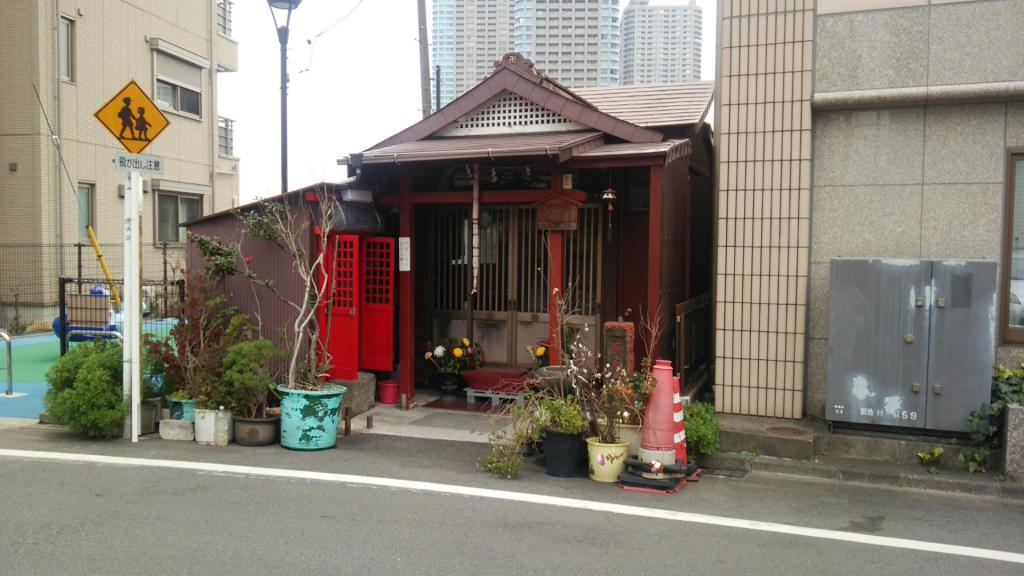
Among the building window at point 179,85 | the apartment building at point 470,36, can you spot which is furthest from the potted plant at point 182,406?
the apartment building at point 470,36

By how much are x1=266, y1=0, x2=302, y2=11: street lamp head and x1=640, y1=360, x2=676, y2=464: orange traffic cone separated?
8050 mm

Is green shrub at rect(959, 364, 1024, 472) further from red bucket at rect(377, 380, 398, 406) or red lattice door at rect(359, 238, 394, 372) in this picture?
red lattice door at rect(359, 238, 394, 372)

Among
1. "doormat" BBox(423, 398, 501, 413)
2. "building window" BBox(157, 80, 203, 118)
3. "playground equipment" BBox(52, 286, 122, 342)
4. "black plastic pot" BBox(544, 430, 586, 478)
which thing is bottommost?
"doormat" BBox(423, 398, 501, 413)

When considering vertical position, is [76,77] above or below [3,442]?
above

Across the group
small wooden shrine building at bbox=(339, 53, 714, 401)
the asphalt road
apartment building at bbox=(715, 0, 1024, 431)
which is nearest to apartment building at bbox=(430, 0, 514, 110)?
small wooden shrine building at bbox=(339, 53, 714, 401)

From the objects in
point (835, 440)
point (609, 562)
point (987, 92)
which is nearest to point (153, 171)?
point (609, 562)

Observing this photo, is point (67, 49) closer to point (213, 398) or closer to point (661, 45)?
point (213, 398)

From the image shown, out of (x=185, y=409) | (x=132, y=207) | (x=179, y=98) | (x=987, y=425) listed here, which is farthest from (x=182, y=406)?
(x=179, y=98)

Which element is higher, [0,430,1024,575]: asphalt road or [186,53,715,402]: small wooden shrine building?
[186,53,715,402]: small wooden shrine building

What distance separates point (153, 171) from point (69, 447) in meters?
Answer: 3.12

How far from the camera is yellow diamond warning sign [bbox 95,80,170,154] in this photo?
869 centimetres

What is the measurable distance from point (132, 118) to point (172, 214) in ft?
51.3

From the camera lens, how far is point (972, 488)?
279 inches

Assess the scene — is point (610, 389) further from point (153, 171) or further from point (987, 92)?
point (153, 171)
